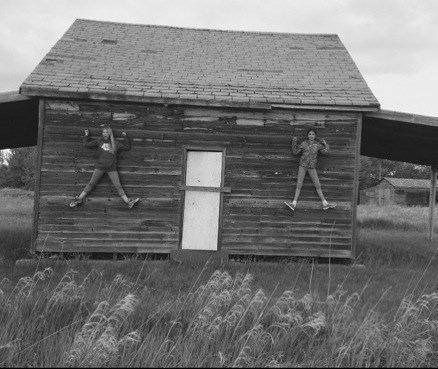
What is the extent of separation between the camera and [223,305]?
16.4ft

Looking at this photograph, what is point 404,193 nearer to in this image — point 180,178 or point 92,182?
point 180,178

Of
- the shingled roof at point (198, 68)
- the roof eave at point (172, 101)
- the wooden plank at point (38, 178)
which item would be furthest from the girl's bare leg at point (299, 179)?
the wooden plank at point (38, 178)

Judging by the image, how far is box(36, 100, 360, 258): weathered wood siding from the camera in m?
9.12

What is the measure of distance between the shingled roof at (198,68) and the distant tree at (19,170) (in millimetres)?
55338

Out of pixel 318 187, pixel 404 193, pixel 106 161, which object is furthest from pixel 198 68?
pixel 404 193

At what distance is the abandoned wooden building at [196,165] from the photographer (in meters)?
9.09

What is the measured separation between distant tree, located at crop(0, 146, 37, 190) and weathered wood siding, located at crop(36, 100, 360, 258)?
189 ft

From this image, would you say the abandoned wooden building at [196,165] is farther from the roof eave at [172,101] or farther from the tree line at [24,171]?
the tree line at [24,171]

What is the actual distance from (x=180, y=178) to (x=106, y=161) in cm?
145

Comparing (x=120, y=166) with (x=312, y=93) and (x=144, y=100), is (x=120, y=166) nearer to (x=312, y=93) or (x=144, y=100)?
(x=144, y=100)

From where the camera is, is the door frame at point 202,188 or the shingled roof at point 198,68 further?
the door frame at point 202,188

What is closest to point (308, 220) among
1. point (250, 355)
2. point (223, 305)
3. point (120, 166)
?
point (120, 166)

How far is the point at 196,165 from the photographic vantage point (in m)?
9.33

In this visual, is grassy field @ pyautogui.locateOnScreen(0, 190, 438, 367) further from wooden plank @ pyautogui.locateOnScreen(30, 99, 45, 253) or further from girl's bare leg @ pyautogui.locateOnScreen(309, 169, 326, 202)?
wooden plank @ pyautogui.locateOnScreen(30, 99, 45, 253)
